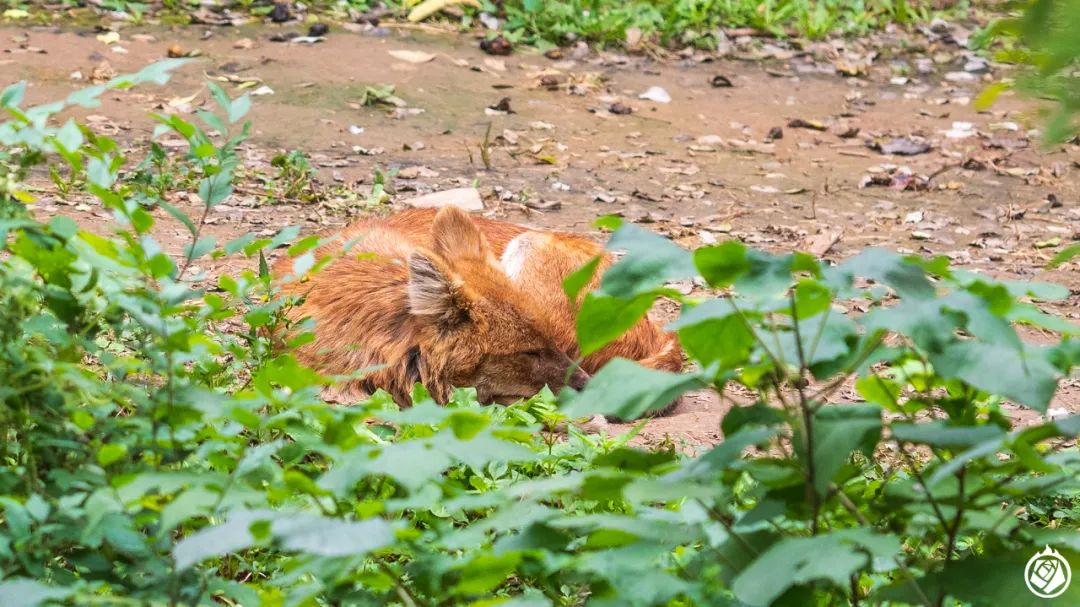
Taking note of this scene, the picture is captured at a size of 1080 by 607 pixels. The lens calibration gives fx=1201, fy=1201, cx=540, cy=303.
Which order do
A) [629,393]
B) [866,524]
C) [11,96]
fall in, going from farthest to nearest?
[11,96], [866,524], [629,393]

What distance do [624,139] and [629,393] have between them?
818cm

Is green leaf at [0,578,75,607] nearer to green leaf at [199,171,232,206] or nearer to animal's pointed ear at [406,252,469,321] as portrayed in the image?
green leaf at [199,171,232,206]

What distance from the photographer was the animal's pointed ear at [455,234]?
20.2 ft

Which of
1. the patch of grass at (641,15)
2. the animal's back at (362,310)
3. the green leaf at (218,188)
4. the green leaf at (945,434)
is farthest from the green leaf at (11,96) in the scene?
the patch of grass at (641,15)

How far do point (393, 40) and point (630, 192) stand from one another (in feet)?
11.8

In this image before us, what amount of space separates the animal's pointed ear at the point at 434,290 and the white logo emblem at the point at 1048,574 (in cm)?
412

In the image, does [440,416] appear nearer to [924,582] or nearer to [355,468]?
[355,468]

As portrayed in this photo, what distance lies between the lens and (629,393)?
6.08 ft

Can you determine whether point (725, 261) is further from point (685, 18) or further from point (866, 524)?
point (685, 18)

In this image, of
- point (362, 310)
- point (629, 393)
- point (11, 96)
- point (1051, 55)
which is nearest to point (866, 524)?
point (629, 393)

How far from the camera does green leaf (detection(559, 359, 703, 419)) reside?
1.84 m

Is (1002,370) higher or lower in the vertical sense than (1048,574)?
higher

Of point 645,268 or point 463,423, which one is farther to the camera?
point 463,423

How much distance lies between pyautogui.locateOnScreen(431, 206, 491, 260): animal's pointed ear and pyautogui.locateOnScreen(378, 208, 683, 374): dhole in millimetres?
290
